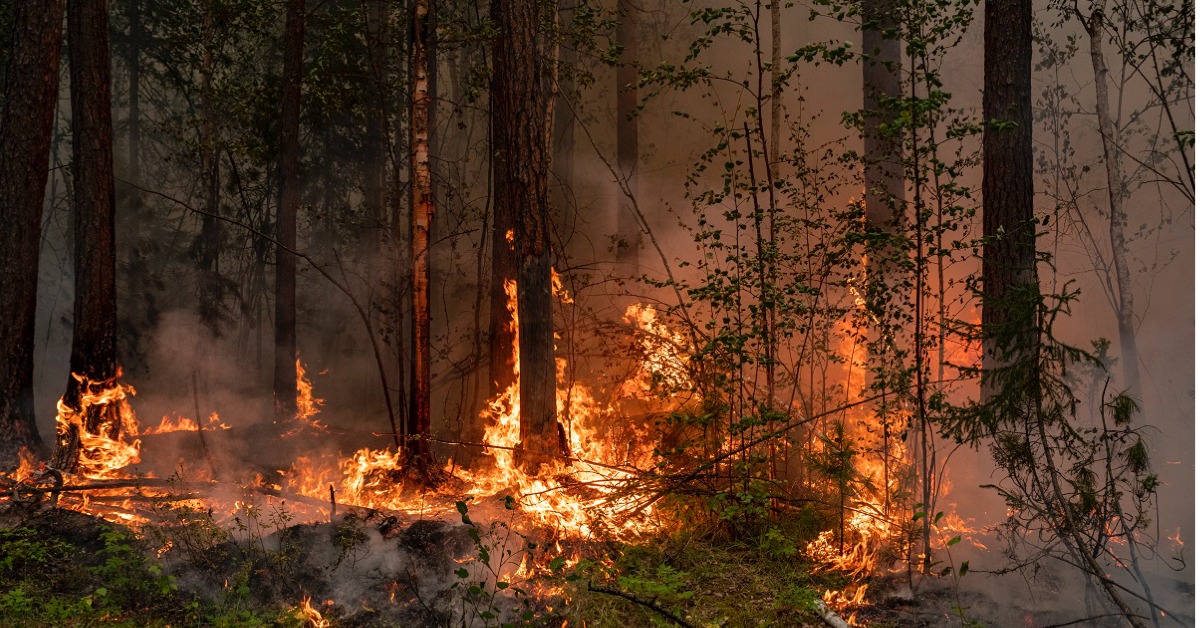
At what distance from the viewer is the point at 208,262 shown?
17125mm

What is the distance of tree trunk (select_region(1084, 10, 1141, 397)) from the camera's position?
1121cm

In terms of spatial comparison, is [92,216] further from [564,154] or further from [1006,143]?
[1006,143]

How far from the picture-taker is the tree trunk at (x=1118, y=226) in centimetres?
1121

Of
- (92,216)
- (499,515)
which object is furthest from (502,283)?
(92,216)

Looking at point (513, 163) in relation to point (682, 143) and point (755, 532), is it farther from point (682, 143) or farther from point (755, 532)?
point (682, 143)

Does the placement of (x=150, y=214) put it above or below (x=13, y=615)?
above

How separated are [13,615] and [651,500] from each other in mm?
4989

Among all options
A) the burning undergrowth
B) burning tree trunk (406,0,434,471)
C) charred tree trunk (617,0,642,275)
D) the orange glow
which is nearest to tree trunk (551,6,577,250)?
charred tree trunk (617,0,642,275)

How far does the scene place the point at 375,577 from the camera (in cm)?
723

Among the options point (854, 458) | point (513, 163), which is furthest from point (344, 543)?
point (854, 458)

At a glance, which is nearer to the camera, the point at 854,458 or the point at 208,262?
the point at 854,458

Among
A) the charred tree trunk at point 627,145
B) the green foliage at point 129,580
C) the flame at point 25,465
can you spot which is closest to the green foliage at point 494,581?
the green foliage at point 129,580

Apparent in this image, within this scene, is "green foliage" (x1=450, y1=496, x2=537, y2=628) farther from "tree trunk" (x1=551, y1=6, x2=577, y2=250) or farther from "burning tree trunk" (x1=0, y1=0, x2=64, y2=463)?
"tree trunk" (x1=551, y1=6, x2=577, y2=250)

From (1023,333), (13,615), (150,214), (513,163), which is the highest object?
(150,214)
